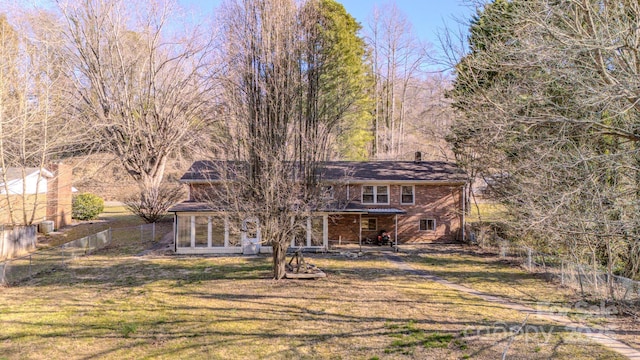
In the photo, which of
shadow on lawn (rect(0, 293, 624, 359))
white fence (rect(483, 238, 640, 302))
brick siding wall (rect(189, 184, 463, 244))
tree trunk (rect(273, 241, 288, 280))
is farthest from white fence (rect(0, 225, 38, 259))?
white fence (rect(483, 238, 640, 302))

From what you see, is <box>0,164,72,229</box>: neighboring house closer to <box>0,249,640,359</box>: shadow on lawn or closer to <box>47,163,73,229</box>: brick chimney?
<box>47,163,73,229</box>: brick chimney

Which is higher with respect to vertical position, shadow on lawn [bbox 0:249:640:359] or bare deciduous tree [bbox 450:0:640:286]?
bare deciduous tree [bbox 450:0:640:286]

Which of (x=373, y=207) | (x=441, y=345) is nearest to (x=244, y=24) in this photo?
(x=441, y=345)

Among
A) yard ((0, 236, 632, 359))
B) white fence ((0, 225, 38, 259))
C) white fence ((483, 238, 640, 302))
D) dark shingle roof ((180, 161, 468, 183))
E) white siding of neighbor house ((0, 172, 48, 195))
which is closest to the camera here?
yard ((0, 236, 632, 359))

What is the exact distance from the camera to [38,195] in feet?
70.7

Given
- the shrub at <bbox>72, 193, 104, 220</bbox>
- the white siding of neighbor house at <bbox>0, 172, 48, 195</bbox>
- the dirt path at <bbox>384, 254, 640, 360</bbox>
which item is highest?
the white siding of neighbor house at <bbox>0, 172, 48, 195</bbox>

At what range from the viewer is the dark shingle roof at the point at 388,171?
20406 millimetres

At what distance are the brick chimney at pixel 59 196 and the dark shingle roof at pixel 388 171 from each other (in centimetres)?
901

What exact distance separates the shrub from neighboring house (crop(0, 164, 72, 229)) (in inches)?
47.1

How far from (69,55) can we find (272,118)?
731 inches

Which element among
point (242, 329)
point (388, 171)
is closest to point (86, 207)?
point (388, 171)

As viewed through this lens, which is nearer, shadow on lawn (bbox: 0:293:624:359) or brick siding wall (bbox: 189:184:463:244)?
shadow on lawn (bbox: 0:293:624:359)

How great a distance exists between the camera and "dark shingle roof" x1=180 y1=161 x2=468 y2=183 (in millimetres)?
20406

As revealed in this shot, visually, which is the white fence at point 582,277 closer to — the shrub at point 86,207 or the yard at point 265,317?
the yard at point 265,317
